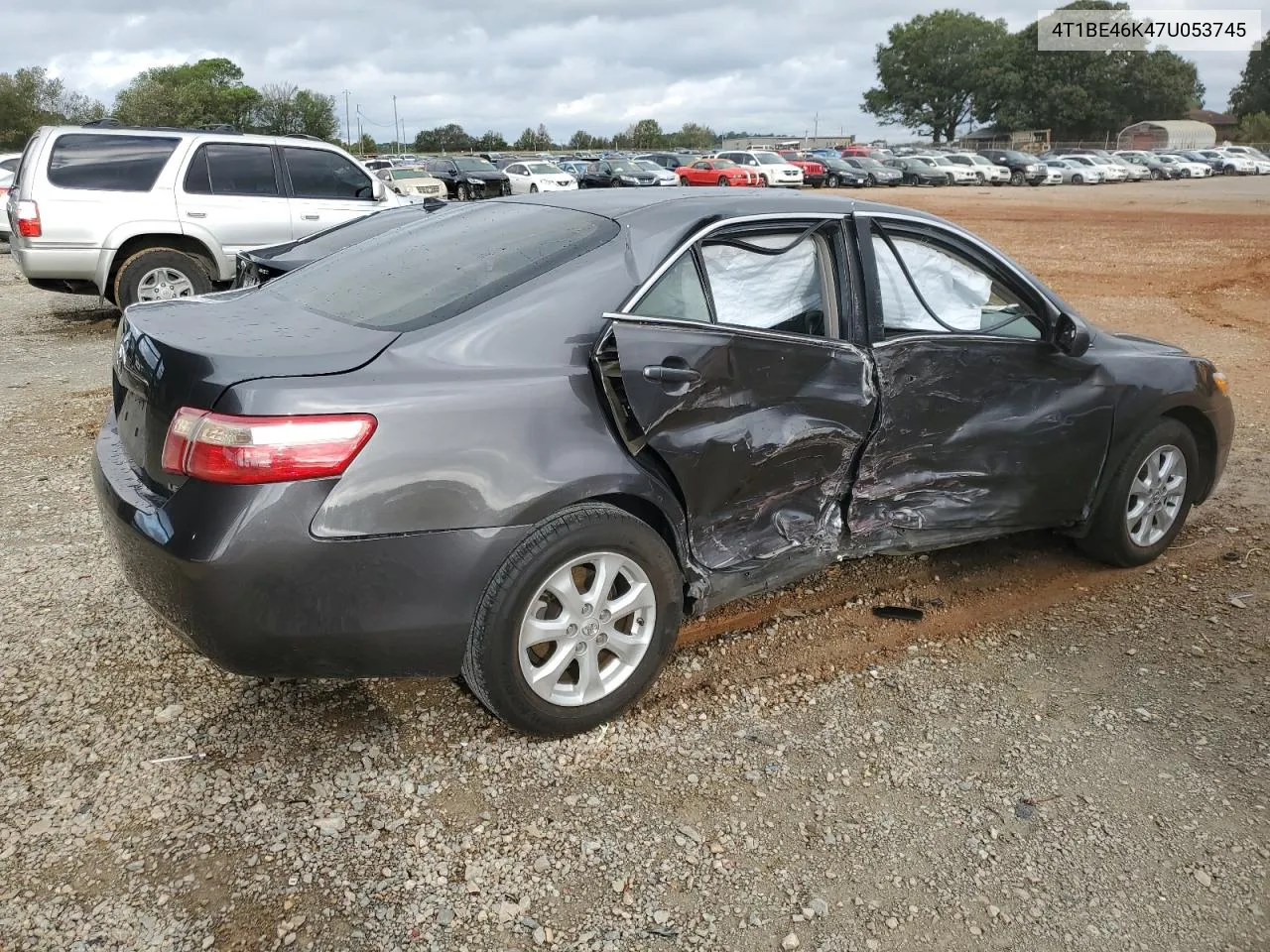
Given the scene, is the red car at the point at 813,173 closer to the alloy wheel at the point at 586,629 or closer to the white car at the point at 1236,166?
the white car at the point at 1236,166

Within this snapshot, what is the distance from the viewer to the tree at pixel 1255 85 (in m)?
96.7

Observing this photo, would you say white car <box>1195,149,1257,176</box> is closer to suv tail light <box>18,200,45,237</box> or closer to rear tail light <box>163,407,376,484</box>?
suv tail light <box>18,200,45,237</box>

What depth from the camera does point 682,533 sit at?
130 inches

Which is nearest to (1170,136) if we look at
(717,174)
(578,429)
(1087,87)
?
(1087,87)

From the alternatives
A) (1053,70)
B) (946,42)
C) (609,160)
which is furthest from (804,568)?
(946,42)

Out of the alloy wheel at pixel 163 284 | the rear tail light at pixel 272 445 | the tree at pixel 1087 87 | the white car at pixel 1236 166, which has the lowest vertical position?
the alloy wheel at pixel 163 284

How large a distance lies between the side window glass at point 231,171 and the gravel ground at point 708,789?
6.40 m

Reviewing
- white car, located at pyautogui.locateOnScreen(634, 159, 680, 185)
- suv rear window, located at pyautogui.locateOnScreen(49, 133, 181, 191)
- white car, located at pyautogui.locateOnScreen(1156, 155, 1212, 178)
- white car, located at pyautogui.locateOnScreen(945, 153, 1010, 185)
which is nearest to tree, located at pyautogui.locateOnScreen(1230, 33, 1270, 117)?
white car, located at pyautogui.locateOnScreen(1156, 155, 1212, 178)

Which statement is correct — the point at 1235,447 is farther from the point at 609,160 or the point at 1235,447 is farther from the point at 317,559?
the point at 609,160

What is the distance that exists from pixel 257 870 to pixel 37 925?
0.49m

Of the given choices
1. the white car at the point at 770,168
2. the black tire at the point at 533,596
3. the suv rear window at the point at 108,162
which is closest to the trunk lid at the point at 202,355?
the black tire at the point at 533,596

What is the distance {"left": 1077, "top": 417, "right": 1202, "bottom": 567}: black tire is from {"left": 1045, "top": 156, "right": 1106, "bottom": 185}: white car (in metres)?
49.7

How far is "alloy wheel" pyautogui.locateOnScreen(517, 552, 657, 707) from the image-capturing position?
2.99m

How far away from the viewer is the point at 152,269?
9.47 metres
